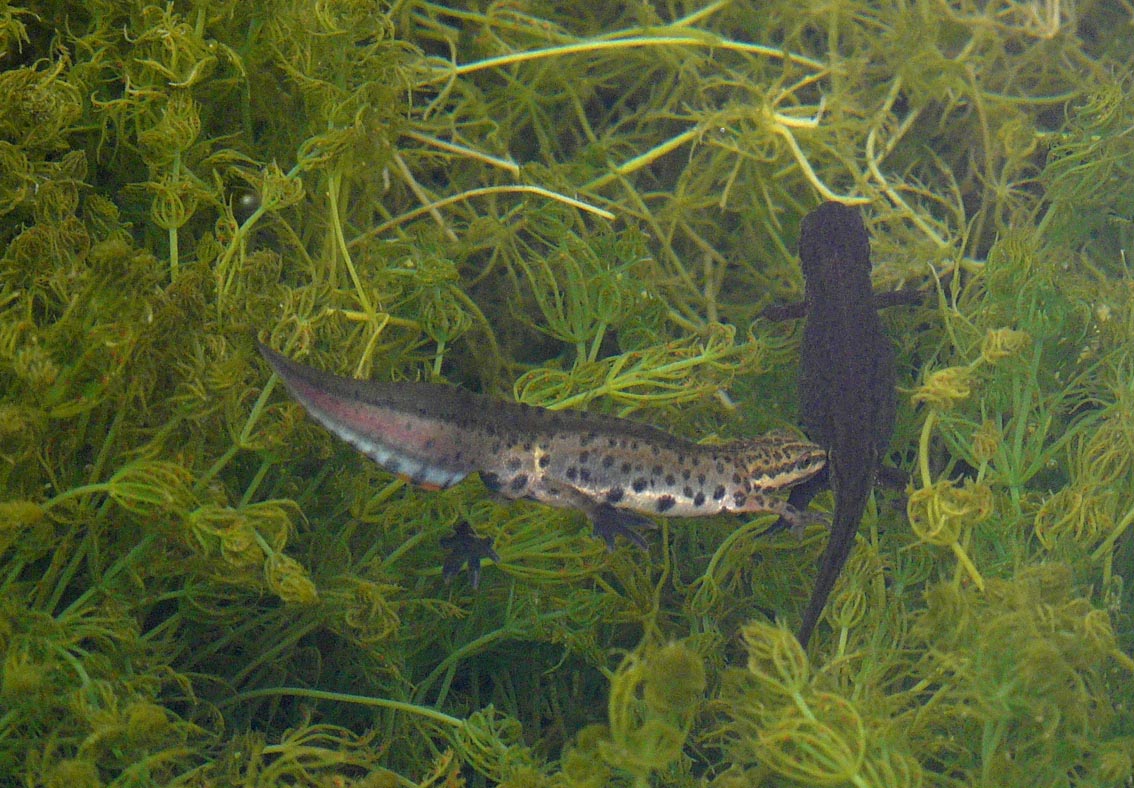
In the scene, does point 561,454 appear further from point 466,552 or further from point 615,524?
point 466,552

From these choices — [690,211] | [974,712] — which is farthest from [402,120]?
[974,712]

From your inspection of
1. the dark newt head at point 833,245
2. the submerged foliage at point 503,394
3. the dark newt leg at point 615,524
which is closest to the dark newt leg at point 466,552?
the submerged foliage at point 503,394

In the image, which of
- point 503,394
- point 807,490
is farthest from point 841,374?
point 503,394

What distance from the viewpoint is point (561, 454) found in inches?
139

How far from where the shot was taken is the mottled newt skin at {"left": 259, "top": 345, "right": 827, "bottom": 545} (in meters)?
3.11

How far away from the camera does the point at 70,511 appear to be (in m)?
2.76

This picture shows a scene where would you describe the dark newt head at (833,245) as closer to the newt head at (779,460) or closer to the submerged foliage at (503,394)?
the submerged foliage at (503,394)

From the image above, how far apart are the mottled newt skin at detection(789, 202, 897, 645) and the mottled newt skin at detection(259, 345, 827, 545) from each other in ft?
0.63

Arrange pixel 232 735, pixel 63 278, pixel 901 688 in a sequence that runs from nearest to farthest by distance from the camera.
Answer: pixel 63 278
pixel 232 735
pixel 901 688

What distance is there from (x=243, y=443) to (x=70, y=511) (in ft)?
1.82

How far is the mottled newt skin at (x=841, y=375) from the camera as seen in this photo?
3.76 m

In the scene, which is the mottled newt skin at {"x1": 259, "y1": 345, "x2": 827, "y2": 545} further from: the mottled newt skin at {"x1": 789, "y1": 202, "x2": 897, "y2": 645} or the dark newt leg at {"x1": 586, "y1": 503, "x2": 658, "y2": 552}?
the mottled newt skin at {"x1": 789, "y1": 202, "x2": 897, "y2": 645}

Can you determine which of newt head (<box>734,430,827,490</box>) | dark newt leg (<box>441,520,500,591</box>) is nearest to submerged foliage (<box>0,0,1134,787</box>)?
dark newt leg (<box>441,520,500,591</box>)

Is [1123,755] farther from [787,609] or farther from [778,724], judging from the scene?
[787,609]
